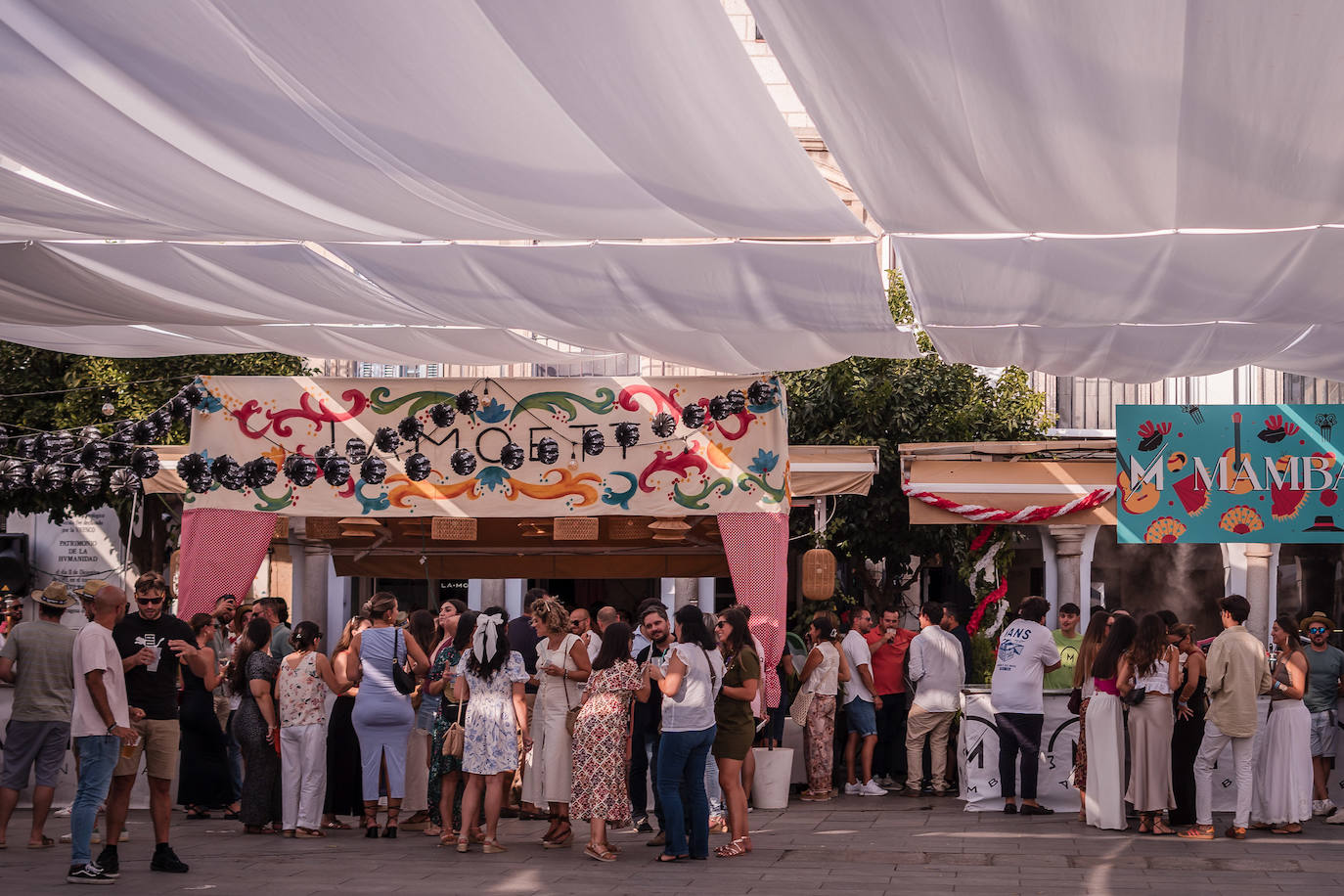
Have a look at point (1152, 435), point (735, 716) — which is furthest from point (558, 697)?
point (1152, 435)

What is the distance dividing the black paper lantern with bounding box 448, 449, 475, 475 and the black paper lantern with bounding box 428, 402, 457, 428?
0.26 metres

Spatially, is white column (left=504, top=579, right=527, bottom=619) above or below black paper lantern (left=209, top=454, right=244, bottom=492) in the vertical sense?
below

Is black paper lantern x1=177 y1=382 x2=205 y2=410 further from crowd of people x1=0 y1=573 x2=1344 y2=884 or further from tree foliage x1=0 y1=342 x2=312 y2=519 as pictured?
tree foliage x1=0 y1=342 x2=312 y2=519

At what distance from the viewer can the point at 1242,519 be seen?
11.5m

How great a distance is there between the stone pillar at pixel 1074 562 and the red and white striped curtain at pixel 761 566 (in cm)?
1179

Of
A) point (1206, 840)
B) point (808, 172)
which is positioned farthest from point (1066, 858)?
point (808, 172)

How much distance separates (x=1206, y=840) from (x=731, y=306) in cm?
533

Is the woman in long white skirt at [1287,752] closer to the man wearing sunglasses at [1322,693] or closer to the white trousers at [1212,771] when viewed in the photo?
the white trousers at [1212,771]

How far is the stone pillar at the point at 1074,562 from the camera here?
2219cm

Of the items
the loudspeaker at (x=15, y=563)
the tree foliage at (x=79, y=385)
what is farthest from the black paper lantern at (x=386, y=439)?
the loudspeaker at (x=15, y=563)

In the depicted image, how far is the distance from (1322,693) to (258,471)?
8.50 m

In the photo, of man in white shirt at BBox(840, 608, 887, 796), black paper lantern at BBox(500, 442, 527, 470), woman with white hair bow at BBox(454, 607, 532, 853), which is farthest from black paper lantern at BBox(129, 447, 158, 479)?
man in white shirt at BBox(840, 608, 887, 796)

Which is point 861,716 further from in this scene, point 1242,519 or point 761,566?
point 1242,519

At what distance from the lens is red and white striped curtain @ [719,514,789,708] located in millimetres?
11312
